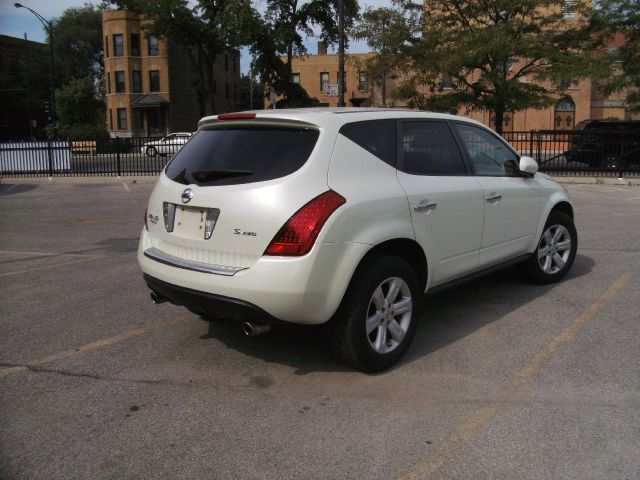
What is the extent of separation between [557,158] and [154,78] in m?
43.8

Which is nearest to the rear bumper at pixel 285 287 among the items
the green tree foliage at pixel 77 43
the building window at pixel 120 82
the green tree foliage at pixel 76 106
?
the building window at pixel 120 82

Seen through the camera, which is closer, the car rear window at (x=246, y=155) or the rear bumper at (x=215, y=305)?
the rear bumper at (x=215, y=305)

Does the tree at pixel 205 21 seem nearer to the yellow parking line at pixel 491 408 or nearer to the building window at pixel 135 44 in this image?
the building window at pixel 135 44

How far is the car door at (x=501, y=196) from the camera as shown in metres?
5.00

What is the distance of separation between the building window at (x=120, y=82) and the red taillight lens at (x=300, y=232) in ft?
184

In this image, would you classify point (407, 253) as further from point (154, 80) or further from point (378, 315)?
point (154, 80)

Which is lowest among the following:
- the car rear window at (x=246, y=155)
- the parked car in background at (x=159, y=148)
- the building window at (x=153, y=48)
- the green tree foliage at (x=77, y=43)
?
the car rear window at (x=246, y=155)

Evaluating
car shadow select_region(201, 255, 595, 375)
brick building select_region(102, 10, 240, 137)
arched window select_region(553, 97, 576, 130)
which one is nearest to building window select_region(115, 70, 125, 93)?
brick building select_region(102, 10, 240, 137)

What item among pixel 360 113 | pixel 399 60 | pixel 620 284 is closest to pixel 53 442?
pixel 360 113

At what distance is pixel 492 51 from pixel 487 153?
16.4m

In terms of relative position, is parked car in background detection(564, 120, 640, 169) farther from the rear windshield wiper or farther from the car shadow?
the rear windshield wiper

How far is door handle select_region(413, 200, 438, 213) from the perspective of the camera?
4172 mm

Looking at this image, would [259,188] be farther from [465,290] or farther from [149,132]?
[149,132]

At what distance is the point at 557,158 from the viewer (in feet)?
63.8
